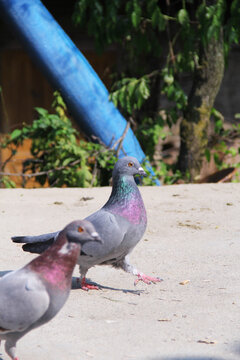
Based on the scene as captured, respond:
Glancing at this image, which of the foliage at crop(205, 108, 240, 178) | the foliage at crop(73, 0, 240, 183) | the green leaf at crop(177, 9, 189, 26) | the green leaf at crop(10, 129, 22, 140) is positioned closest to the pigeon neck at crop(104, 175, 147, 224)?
the foliage at crop(73, 0, 240, 183)

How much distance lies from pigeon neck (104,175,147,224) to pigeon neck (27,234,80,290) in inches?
45.2

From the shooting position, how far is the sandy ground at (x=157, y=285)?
296cm

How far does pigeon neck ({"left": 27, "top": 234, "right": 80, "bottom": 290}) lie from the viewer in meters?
2.58

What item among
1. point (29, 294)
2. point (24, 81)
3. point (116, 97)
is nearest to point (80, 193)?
point (116, 97)

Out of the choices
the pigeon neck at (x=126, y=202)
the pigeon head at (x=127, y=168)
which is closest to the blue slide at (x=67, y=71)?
the pigeon head at (x=127, y=168)

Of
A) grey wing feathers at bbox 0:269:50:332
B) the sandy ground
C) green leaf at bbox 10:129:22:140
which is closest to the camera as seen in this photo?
grey wing feathers at bbox 0:269:50:332

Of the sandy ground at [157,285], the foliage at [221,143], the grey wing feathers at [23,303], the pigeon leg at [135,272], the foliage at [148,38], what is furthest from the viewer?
the foliage at [221,143]

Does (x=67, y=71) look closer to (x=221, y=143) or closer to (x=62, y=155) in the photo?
(x=62, y=155)

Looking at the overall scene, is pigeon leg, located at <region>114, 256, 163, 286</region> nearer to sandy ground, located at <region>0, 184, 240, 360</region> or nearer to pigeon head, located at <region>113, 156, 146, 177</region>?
sandy ground, located at <region>0, 184, 240, 360</region>

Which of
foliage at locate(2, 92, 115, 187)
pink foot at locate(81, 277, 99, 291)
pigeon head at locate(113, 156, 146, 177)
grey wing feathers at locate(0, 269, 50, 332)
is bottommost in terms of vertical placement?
foliage at locate(2, 92, 115, 187)

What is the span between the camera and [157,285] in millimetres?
3932

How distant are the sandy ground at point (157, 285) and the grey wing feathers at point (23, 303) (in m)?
0.34

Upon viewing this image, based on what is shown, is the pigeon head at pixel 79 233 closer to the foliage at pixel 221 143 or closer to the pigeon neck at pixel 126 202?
the pigeon neck at pixel 126 202

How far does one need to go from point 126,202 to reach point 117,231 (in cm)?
24
